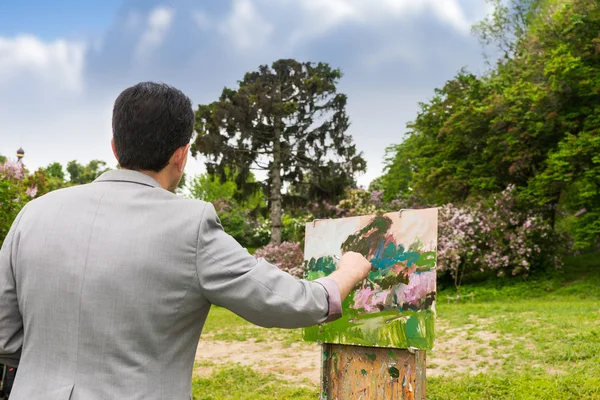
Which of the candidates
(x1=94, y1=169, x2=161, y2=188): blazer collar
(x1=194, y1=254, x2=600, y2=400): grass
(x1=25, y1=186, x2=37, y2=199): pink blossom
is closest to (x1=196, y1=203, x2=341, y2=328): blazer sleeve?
(x1=94, y1=169, x2=161, y2=188): blazer collar

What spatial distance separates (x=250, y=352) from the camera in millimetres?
8570

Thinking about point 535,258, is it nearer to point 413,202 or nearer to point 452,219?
point 452,219

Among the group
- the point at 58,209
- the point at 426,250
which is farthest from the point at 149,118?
the point at 426,250

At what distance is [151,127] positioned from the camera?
61.9 inches

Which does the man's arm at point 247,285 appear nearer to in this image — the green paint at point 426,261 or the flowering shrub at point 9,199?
the green paint at point 426,261

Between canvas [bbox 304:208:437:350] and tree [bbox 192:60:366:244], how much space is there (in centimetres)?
2053

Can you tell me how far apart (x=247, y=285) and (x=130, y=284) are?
296 millimetres

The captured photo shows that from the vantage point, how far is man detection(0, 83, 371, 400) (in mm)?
1456

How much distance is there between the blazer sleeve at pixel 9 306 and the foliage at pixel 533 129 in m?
15.7

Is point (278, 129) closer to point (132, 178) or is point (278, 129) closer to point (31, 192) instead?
point (31, 192)

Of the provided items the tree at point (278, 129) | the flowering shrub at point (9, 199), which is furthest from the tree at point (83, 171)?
the flowering shrub at point (9, 199)

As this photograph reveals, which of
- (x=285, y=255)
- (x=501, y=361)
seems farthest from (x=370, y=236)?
(x=285, y=255)

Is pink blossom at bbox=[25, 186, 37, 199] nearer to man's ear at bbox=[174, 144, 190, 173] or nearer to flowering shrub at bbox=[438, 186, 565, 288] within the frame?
man's ear at bbox=[174, 144, 190, 173]

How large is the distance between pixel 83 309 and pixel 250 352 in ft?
24.2
